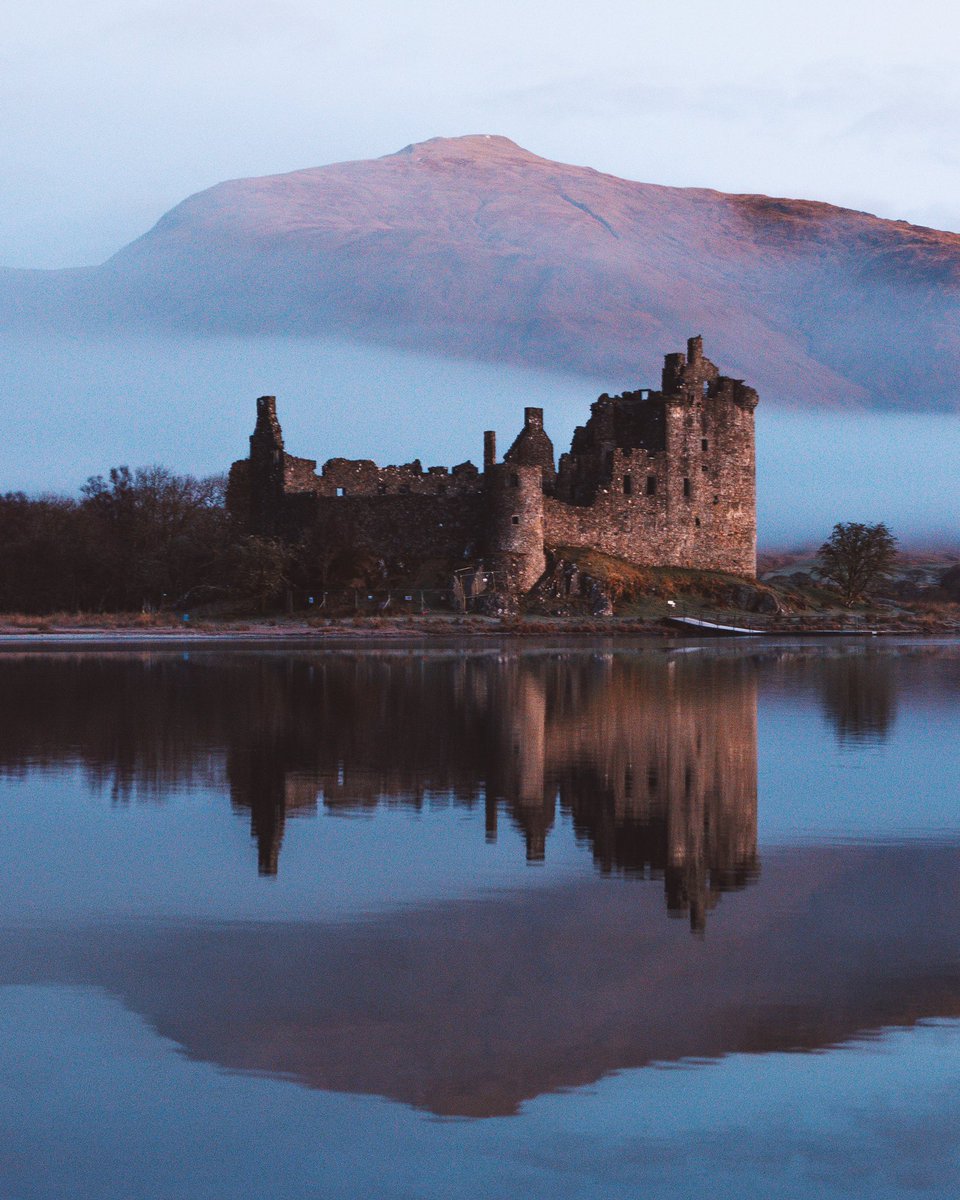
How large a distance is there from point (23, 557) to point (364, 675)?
1537 inches

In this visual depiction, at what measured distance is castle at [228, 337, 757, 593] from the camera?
60.3 metres

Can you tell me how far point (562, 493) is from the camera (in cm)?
6712

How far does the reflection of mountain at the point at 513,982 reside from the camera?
684 cm

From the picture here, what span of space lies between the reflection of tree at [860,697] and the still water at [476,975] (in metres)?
4.60

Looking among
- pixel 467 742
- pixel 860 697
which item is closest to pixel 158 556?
pixel 860 697

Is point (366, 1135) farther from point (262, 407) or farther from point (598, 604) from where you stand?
point (262, 407)

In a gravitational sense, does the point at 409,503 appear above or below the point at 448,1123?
above

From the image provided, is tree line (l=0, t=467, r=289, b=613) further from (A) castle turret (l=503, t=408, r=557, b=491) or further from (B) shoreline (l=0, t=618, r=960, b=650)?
(A) castle turret (l=503, t=408, r=557, b=491)

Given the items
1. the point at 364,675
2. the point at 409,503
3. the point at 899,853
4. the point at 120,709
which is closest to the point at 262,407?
the point at 409,503

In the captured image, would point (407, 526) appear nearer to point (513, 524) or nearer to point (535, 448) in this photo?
point (513, 524)

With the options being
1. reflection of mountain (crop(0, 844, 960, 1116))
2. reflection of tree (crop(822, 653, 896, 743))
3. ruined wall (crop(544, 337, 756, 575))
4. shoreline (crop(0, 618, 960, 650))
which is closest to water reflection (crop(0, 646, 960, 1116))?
reflection of mountain (crop(0, 844, 960, 1116))

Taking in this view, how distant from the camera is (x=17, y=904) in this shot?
9.76 metres

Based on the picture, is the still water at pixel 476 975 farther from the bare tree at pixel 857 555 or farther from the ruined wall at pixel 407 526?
the bare tree at pixel 857 555

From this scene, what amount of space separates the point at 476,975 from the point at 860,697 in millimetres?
22042
